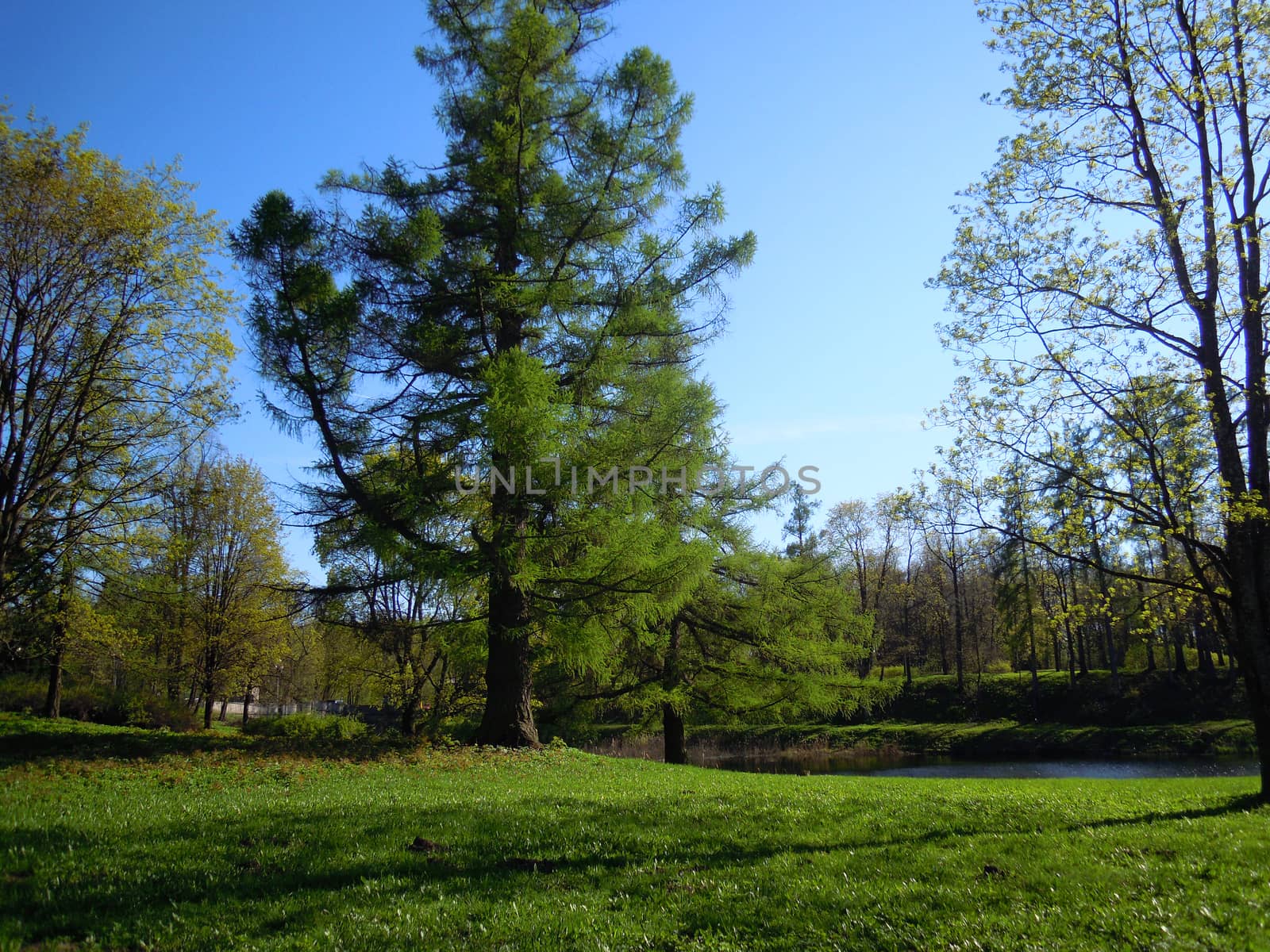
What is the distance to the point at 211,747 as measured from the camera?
37.1 ft

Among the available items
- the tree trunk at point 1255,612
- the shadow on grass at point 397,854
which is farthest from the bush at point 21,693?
the tree trunk at point 1255,612

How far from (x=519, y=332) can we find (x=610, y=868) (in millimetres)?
11066

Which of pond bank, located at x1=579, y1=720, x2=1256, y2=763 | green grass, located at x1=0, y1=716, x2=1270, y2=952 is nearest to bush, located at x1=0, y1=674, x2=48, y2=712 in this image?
pond bank, located at x1=579, y1=720, x2=1256, y2=763

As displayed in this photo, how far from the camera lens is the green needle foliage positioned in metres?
11.6

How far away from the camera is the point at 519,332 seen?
47.1 feet

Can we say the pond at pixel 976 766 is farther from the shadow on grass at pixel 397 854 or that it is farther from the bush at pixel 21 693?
the bush at pixel 21 693

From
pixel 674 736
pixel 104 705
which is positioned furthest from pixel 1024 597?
pixel 104 705

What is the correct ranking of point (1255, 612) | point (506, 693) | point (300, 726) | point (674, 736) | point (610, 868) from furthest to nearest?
point (300, 726) → point (674, 736) → point (506, 693) → point (1255, 612) → point (610, 868)

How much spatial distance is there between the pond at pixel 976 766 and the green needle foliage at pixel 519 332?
1139cm

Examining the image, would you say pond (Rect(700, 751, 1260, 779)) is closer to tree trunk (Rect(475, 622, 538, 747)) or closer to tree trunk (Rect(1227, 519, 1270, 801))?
tree trunk (Rect(475, 622, 538, 747))

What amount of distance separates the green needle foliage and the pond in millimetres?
11386

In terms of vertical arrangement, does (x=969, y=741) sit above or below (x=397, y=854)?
below

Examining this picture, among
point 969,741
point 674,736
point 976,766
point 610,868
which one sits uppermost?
point 610,868

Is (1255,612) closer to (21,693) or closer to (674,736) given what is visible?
(674,736)
